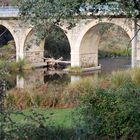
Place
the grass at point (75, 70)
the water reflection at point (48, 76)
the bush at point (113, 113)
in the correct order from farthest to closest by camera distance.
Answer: the grass at point (75, 70), the water reflection at point (48, 76), the bush at point (113, 113)

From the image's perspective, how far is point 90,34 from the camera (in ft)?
113

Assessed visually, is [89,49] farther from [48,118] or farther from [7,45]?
[48,118]

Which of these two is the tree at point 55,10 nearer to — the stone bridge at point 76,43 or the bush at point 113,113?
the bush at point 113,113

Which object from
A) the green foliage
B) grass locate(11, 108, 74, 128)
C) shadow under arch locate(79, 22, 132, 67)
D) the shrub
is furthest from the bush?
shadow under arch locate(79, 22, 132, 67)

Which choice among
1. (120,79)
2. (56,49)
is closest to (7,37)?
(56,49)

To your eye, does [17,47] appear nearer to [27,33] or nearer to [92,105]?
[27,33]

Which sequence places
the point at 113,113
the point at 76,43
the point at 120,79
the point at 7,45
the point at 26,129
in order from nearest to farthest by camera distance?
1. the point at 26,129
2. the point at 113,113
3. the point at 120,79
4. the point at 76,43
5. the point at 7,45

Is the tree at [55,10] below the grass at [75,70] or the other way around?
the other way around

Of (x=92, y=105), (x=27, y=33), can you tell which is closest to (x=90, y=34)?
(x=27, y=33)

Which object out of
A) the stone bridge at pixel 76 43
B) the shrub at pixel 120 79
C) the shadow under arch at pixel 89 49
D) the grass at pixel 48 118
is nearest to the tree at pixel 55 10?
the grass at pixel 48 118

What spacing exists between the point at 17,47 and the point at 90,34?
20.9 feet

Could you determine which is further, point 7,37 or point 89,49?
point 7,37

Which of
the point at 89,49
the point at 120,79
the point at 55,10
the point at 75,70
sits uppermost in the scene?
the point at 55,10

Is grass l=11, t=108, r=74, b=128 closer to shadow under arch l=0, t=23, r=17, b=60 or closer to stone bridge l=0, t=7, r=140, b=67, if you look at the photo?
stone bridge l=0, t=7, r=140, b=67
